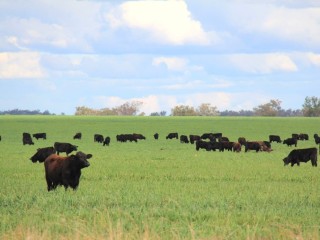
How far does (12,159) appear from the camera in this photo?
35.3 m

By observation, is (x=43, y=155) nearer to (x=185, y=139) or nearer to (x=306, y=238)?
(x=306, y=238)

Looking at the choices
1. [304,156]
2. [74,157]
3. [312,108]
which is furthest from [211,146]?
[312,108]

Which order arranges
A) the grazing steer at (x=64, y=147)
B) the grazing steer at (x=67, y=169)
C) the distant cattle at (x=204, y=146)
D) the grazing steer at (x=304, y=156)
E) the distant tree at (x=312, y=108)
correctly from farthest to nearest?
1. the distant tree at (x=312, y=108)
2. the distant cattle at (x=204, y=146)
3. the grazing steer at (x=64, y=147)
4. the grazing steer at (x=304, y=156)
5. the grazing steer at (x=67, y=169)

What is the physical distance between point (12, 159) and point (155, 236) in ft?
83.9

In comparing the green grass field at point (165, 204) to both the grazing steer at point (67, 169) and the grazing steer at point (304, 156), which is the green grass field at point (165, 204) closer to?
the grazing steer at point (67, 169)

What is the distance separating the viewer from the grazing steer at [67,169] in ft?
61.8

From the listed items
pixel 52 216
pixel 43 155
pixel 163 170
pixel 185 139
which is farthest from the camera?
pixel 185 139

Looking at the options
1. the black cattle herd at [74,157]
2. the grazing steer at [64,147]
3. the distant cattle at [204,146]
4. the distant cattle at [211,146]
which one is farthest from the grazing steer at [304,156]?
the grazing steer at [64,147]

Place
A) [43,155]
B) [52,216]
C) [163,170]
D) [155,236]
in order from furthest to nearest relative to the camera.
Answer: [43,155] < [163,170] < [52,216] < [155,236]

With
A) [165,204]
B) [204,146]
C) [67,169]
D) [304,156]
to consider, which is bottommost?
[165,204]

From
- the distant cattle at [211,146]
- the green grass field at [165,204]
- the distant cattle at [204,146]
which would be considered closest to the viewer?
the green grass field at [165,204]

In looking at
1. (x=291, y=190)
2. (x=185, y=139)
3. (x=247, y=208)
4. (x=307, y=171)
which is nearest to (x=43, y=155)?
(x=307, y=171)

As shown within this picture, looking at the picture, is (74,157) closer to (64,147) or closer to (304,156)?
(304,156)

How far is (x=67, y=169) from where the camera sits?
61.8ft
